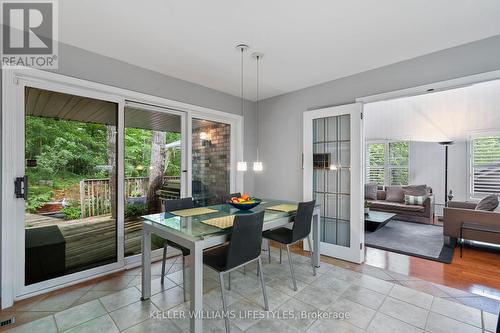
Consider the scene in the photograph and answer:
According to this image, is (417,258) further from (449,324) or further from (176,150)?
(176,150)

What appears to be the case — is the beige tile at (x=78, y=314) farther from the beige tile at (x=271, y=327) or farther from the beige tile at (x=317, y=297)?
the beige tile at (x=317, y=297)

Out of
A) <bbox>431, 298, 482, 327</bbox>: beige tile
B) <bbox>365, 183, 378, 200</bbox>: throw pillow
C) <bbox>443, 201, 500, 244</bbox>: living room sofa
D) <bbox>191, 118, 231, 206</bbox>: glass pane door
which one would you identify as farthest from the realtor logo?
<bbox>365, 183, 378, 200</bbox>: throw pillow

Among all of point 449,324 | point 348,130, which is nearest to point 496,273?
point 449,324

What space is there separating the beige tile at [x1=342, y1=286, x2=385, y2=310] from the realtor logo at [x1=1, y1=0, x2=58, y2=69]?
3.70m

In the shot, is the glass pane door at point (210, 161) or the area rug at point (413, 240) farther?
the glass pane door at point (210, 161)

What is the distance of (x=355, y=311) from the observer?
2066 mm

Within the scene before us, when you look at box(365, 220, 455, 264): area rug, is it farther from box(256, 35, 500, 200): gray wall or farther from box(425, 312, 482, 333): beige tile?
box(256, 35, 500, 200): gray wall

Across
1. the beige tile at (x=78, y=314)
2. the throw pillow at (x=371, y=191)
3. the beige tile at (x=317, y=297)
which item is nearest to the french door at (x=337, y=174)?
the beige tile at (x=317, y=297)

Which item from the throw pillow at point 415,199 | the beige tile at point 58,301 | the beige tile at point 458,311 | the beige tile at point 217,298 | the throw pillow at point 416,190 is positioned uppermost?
the throw pillow at point 416,190

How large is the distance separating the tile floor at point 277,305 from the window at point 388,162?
4.73 metres

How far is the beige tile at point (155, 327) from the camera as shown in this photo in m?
1.82

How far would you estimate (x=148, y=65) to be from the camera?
290cm

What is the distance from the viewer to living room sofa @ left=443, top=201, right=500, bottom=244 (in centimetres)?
331

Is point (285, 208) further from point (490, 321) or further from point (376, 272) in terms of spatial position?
point (490, 321)
